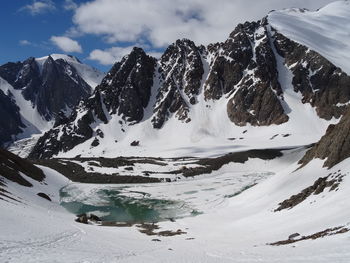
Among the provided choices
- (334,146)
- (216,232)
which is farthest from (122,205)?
(334,146)

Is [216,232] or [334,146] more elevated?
[334,146]

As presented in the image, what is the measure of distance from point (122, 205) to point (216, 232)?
4295 cm

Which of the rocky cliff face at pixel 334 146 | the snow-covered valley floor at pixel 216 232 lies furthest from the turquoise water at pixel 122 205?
the rocky cliff face at pixel 334 146

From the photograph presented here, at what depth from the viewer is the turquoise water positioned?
243 ft

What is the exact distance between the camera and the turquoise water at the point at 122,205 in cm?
7394

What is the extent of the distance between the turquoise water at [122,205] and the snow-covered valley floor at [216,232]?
5.16 metres

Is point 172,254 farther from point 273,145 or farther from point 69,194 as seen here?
point 273,145

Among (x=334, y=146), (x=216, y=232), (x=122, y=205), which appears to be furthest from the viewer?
(x=122, y=205)

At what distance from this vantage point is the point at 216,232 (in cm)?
4819

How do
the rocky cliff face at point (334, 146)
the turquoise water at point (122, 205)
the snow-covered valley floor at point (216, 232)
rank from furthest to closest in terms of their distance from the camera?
1. the turquoise water at point (122, 205)
2. the rocky cliff face at point (334, 146)
3. the snow-covered valley floor at point (216, 232)

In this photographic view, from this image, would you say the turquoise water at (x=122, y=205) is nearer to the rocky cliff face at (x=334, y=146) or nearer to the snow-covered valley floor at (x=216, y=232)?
the snow-covered valley floor at (x=216, y=232)

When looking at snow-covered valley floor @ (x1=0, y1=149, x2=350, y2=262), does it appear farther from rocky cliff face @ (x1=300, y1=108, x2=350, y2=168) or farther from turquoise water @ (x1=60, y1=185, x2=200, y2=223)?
turquoise water @ (x1=60, y1=185, x2=200, y2=223)

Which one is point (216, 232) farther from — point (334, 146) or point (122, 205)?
point (122, 205)

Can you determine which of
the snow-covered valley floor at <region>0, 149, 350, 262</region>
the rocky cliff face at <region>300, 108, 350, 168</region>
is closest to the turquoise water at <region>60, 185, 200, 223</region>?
the snow-covered valley floor at <region>0, 149, 350, 262</region>
